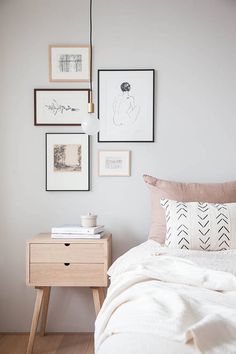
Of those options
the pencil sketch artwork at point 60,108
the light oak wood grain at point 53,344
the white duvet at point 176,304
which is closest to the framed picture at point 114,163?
the pencil sketch artwork at point 60,108

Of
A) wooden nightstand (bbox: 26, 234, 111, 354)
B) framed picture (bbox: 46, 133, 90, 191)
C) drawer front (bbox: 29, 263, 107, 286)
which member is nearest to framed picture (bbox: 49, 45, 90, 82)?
framed picture (bbox: 46, 133, 90, 191)

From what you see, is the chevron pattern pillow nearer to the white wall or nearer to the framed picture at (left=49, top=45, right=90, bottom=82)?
the white wall

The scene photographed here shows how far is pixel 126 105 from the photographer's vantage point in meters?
3.62

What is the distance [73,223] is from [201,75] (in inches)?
57.1

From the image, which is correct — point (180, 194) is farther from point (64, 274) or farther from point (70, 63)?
point (70, 63)

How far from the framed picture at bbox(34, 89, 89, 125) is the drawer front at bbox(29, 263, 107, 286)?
42.7 inches

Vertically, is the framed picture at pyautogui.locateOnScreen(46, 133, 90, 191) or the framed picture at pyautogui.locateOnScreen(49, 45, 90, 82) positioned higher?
the framed picture at pyautogui.locateOnScreen(49, 45, 90, 82)

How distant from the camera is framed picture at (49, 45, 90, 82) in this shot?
3619mm

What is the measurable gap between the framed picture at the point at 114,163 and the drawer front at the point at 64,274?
0.76 metres

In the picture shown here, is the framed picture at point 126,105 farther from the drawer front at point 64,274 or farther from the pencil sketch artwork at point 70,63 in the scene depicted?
the drawer front at point 64,274

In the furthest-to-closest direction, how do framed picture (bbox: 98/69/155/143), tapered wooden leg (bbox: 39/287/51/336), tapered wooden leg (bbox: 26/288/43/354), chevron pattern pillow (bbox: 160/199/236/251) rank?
framed picture (bbox: 98/69/155/143)
tapered wooden leg (bbox: 39/287/51/336)
tapered wooden leg (bbox: 26/288/43/354)
chevron pattern pillow (bbox: 160/199/236/251)

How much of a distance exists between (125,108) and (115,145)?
0.93ft

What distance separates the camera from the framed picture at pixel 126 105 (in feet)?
11.8

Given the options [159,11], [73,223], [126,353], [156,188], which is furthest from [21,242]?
[126,353]
